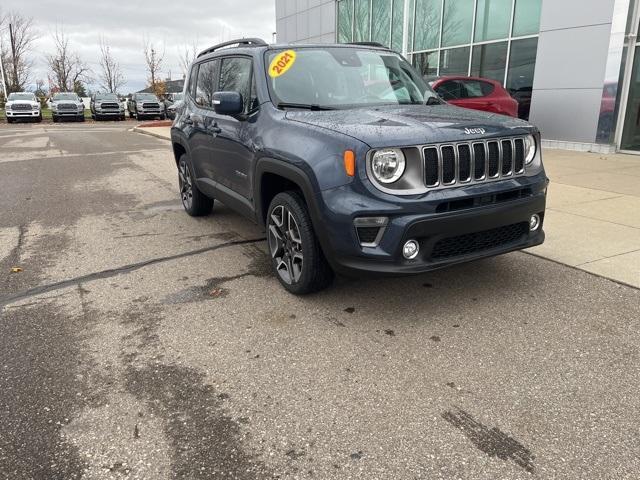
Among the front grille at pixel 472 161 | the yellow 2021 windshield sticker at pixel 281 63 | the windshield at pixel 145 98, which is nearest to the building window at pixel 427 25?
the yellow 2021 windshield sticker at pixel 281 63

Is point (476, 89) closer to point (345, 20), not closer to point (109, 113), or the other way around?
point (345, 20)

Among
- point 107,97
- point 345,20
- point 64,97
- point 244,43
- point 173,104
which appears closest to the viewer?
point 244,43

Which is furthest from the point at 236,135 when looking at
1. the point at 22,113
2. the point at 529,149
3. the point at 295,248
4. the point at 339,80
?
the point at 22,113

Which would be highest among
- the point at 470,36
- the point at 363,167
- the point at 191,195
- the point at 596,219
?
the point at 470,36

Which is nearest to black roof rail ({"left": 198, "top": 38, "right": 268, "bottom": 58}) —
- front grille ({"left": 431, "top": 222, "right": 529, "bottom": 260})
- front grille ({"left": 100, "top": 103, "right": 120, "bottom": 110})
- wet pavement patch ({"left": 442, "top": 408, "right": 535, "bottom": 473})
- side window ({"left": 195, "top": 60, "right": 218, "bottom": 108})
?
side window ({"left": 195, "top": 60, "right": 218, "bottom": 108})

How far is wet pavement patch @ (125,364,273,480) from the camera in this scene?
2.27 meters

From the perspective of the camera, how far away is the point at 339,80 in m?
4.52

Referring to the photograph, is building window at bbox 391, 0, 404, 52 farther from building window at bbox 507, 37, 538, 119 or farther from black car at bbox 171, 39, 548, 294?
black car at bbox 171, 39, 548, 294

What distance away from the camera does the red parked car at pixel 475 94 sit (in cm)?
1146

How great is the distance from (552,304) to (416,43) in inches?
616

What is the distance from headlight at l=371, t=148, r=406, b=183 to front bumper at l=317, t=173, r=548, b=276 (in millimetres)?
150

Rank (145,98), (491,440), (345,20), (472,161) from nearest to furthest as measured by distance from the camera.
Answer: (491,440) < (472,161) < (345,20) < (145,98)

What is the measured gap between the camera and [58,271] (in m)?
4.79

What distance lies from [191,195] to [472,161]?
4.12 metres
